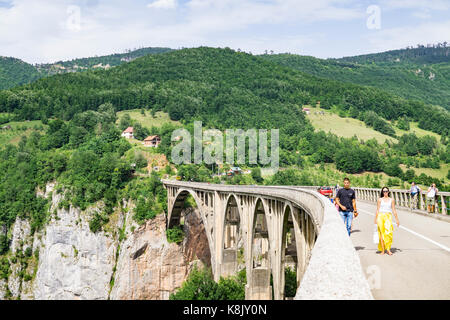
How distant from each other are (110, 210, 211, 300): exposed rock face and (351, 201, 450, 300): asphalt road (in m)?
57.8

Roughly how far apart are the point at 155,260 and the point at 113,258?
637cm

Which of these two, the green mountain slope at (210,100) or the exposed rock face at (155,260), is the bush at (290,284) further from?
the green mountain slope at (210,100)

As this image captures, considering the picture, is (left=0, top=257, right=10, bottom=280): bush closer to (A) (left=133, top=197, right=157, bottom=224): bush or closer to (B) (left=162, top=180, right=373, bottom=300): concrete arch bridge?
(A) (left=133, top=197, right=157, bottom=224): bush

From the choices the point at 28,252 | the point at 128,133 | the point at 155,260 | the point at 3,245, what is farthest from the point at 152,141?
the point at 155,260

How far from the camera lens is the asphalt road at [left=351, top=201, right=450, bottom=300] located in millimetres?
6938

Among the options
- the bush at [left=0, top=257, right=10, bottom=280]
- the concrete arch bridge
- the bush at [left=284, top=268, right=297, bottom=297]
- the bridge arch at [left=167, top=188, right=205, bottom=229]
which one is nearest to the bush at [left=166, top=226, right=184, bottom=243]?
the bridge arch at [left=167, top=188, right=205, bottom=229]

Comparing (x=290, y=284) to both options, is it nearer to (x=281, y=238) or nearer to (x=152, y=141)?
(x=281, y=238)

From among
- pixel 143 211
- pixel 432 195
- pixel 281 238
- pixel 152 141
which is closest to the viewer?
pixel 432 195

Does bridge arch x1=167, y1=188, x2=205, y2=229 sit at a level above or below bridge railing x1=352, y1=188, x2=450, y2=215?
below

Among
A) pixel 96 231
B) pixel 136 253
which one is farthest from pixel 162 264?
pixel 96 231

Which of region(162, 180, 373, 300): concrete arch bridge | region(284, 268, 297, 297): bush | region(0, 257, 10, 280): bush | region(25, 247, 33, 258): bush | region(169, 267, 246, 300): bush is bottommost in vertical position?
region(0, 257, 10, 280): bush

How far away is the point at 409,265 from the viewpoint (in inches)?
358

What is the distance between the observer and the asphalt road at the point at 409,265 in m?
6.94

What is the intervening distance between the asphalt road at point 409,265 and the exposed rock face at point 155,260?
190 ft
